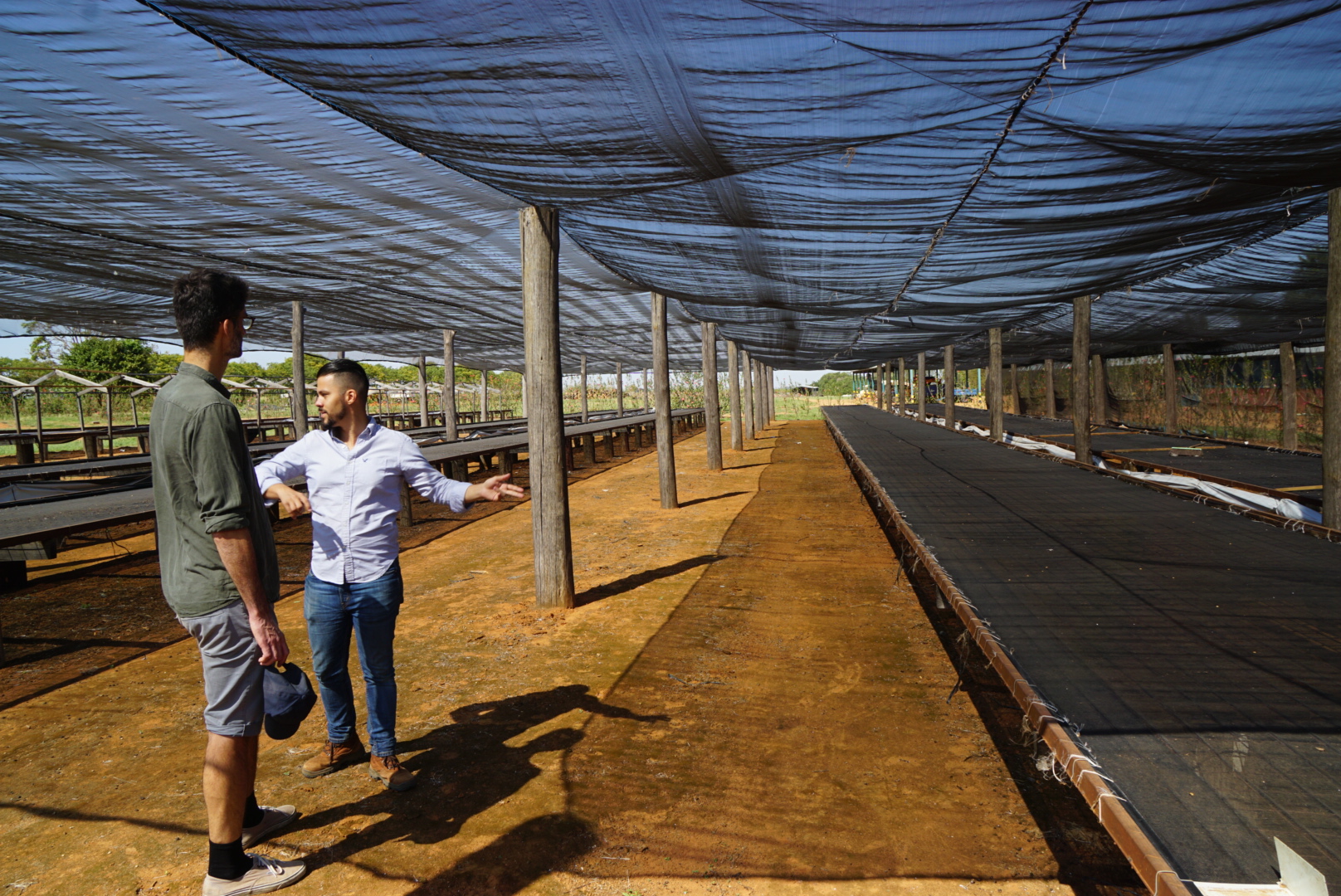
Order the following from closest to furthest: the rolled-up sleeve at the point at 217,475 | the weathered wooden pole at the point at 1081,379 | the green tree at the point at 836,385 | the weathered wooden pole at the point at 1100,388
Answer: the rolled-up sleeve at the point at 217,475 → the weathered wooden pole at the point at 1081,379 → the weathered wooden pole at the point at 1100,388 → the green tree at the point at 836,385

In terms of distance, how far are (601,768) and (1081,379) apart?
30.1 ft

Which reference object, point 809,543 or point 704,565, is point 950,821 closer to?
point 704,565

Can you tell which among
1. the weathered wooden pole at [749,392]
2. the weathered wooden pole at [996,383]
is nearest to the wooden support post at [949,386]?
the weathered wooden pole at [996,383]

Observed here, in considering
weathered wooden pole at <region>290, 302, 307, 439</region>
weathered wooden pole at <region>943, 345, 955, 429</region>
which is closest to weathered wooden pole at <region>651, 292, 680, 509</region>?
weathered wooden pole at <region>290, 302, 307, 439</region>

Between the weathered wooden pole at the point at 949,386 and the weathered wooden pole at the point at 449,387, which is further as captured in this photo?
the weathered wooden pole at the point at 949,386

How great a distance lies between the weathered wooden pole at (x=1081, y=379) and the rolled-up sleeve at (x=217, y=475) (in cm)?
974

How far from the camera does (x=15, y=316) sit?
29.3 ft

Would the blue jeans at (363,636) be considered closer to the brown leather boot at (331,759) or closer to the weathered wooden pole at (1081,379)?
the brown leather boot at (331,759)

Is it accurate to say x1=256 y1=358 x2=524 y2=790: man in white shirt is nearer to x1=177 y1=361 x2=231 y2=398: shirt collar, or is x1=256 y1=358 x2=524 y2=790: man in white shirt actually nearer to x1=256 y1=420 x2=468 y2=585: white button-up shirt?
x1=256 y1=420 x2=468 y2=585: white button-up shirt

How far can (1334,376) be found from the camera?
4.50 meters

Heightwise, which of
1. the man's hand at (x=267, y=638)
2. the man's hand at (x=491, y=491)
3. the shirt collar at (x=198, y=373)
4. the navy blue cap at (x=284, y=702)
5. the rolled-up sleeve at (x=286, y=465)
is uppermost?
the shirt collar at (x=198, y=373)

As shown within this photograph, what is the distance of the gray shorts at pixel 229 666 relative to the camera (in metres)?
1.77

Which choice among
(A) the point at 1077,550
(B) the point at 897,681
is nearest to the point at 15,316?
(B) the point at 897,681

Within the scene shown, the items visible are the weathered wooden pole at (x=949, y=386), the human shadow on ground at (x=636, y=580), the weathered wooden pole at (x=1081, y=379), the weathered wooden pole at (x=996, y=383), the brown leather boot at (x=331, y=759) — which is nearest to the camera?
the brown leather boot at (x=331, y=759)
